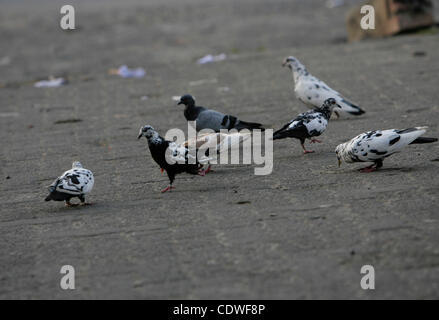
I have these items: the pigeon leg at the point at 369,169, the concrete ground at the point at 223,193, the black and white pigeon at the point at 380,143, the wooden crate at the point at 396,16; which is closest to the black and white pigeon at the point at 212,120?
the concrete ground at the point at 223,193

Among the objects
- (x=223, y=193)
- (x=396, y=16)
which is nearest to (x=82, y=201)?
(x=223, y=193)

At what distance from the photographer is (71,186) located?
227 inches

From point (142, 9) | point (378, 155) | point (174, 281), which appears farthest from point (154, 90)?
point (142, 9)

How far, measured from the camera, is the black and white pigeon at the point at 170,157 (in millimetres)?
6211

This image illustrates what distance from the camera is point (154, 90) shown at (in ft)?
36.2

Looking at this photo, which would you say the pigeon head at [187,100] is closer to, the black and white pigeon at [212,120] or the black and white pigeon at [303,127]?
the black and white pigeon at [212,120]

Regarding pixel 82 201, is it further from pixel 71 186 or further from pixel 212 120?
pixel 212 120

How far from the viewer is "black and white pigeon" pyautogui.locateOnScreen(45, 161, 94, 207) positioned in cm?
573

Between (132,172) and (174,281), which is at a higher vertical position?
(132,172)

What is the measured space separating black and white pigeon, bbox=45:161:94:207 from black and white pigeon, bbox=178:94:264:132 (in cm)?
189

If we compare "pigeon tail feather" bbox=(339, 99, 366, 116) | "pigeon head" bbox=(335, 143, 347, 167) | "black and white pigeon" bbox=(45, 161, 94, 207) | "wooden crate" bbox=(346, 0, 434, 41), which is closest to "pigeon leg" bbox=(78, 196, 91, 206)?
"black and white pigeon" bbox=(45, 161, 94, 207)

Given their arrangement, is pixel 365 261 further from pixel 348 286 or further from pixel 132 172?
pixel 132 172
